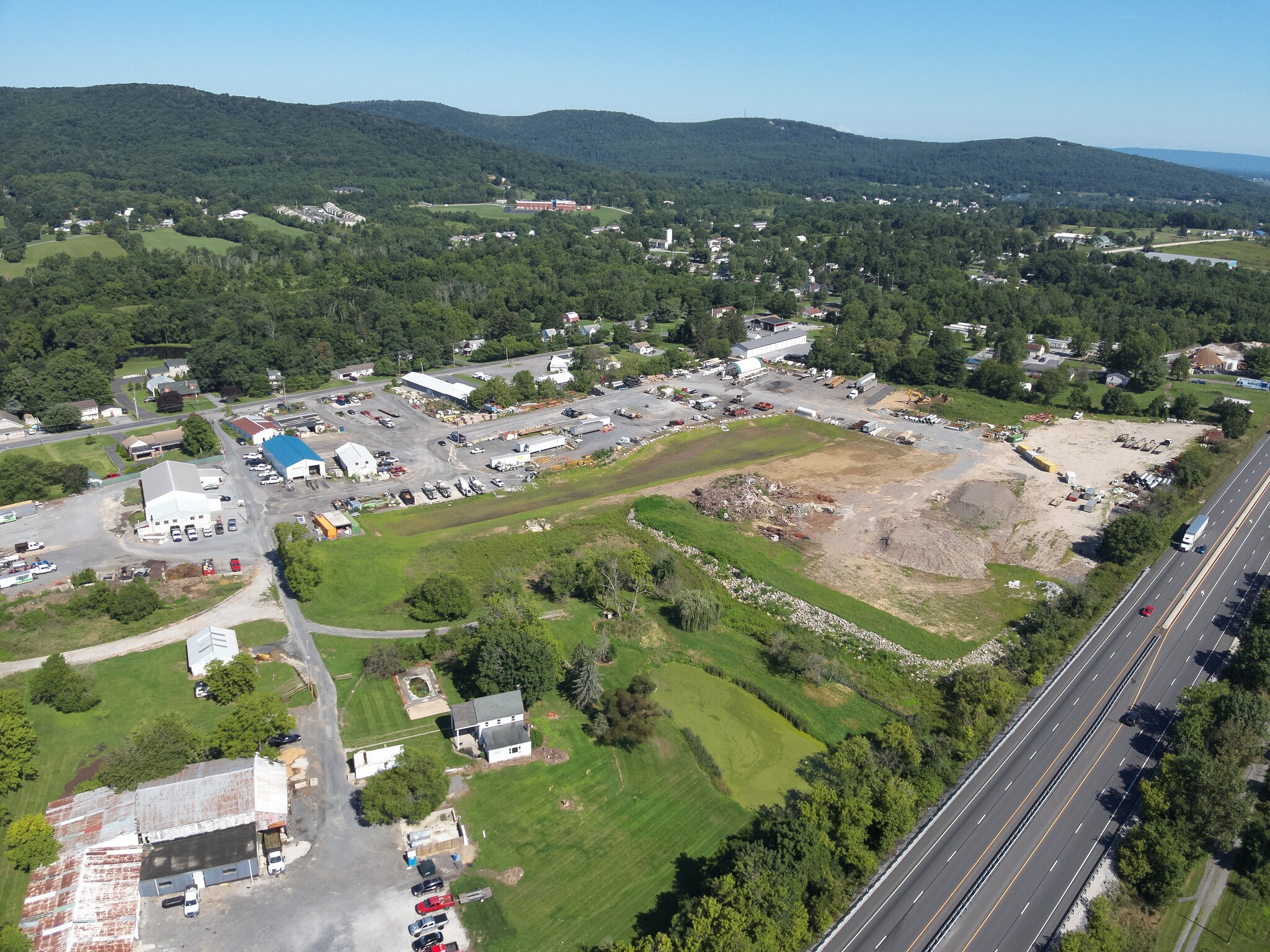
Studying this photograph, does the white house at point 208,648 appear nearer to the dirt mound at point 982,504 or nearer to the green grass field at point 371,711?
the green grass field at point 371,711

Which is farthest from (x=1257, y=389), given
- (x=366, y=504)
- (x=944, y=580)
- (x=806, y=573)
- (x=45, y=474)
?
(x=45, y=474)

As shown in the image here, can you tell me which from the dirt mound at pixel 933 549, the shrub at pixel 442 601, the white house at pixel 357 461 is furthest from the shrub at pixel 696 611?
the white house at pixel 357 461

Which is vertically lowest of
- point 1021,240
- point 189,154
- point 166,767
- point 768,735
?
point 768,735

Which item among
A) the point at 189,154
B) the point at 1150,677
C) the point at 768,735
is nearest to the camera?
the point at 768,735

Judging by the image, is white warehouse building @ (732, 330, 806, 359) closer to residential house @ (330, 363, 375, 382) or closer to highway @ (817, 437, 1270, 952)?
residential house @ (330, 363, 375, 382)

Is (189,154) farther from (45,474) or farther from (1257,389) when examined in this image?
(1257,389)

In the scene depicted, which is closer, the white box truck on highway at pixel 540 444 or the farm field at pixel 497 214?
the white box truck on highway at pixel 540 444
